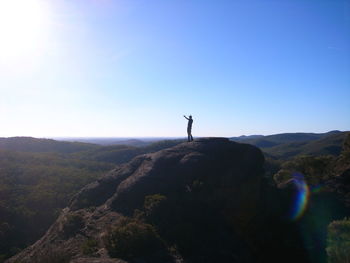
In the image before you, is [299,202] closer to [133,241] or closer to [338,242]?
[338,242]

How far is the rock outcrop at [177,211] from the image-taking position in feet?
45.1

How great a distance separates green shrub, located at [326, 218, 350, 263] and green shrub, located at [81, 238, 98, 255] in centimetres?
1289

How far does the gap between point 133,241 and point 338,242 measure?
1354cm

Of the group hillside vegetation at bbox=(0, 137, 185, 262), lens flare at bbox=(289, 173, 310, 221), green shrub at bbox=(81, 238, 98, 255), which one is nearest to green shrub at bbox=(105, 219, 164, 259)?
green shrub at bbox=(81, 238, 98, 255)

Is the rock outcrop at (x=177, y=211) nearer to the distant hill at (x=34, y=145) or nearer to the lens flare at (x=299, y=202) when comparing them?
the lens flare at (x=299, y=202)

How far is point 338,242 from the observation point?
61.8ft

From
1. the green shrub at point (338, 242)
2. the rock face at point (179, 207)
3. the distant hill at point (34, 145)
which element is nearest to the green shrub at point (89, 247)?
the rock face at point (179, 207)

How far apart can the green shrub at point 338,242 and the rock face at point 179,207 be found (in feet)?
15.8

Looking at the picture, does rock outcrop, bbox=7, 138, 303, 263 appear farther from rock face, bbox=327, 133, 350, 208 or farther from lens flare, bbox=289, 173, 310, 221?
rock face, bbox=327, 133, 350, 208

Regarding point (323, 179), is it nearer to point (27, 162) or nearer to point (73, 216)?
point (73, 216)

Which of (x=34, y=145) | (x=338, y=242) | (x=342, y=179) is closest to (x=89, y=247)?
(x=338, y=242)

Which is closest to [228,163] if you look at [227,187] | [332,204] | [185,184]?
[227,187]

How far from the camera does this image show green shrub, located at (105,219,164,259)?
42.3ft

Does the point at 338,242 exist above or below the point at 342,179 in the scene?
below
